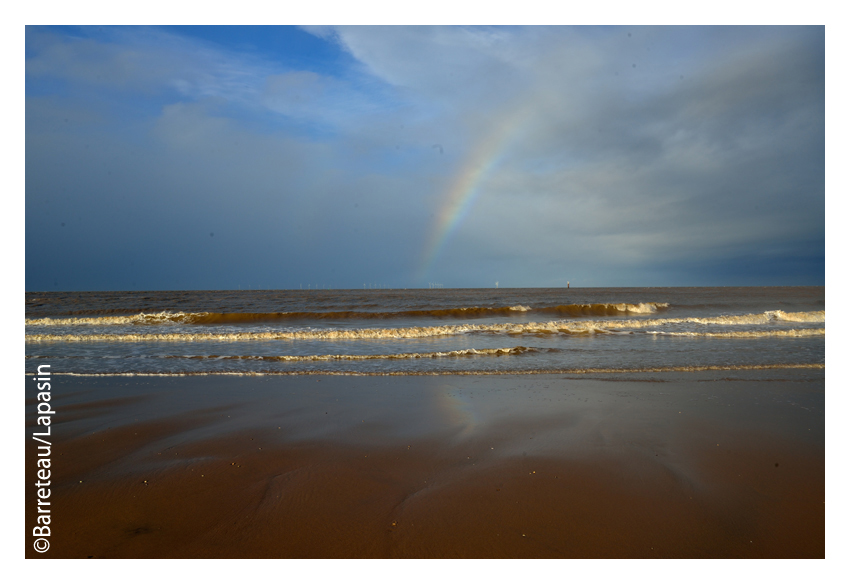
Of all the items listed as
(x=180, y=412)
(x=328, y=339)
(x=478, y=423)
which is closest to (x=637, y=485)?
(x=478, y=423)

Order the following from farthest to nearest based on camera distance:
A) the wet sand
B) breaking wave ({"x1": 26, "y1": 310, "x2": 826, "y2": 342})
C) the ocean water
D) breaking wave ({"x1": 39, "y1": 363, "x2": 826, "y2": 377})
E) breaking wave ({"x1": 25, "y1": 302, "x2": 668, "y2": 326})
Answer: breaking wave ({"x1": 25, "y1": 302, "x2": 668, "y2": 326}) → breaking wave ({"x1": 26, "y1": 310, "x2": 826, "y2": 342}) → the ocean water → breaking wave ({"x1": 39, "y1": 363, "x2": 826, "y2": 377}) → the wet sand

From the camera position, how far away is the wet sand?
325 cm

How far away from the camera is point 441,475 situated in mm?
4336

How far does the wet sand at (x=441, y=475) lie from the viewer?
10.7 ft

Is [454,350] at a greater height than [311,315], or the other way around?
[311,315]

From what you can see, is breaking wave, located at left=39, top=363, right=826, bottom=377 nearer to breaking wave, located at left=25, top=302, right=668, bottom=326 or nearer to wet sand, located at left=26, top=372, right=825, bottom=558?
wet sand, located at left=26, top=372, right=825, bottom=558

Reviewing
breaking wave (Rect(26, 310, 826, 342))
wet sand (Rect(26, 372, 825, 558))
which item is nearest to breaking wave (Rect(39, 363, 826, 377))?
wet sand (Rect(26, 372, 825, 558))

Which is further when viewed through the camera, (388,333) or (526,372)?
(388,333)

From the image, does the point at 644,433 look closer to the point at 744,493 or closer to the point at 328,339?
the point at 744,493

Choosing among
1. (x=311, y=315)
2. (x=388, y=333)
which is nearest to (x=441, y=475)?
(x=388, y=333)

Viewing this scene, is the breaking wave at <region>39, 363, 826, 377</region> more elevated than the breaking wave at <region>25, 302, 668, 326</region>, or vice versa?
the breaking wave at <region>25, 302, 668, 326</region>

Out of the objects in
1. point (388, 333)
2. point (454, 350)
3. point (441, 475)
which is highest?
point (388, 333)

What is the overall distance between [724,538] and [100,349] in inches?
656

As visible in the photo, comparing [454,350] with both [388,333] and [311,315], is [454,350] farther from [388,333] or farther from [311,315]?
[311,315]
